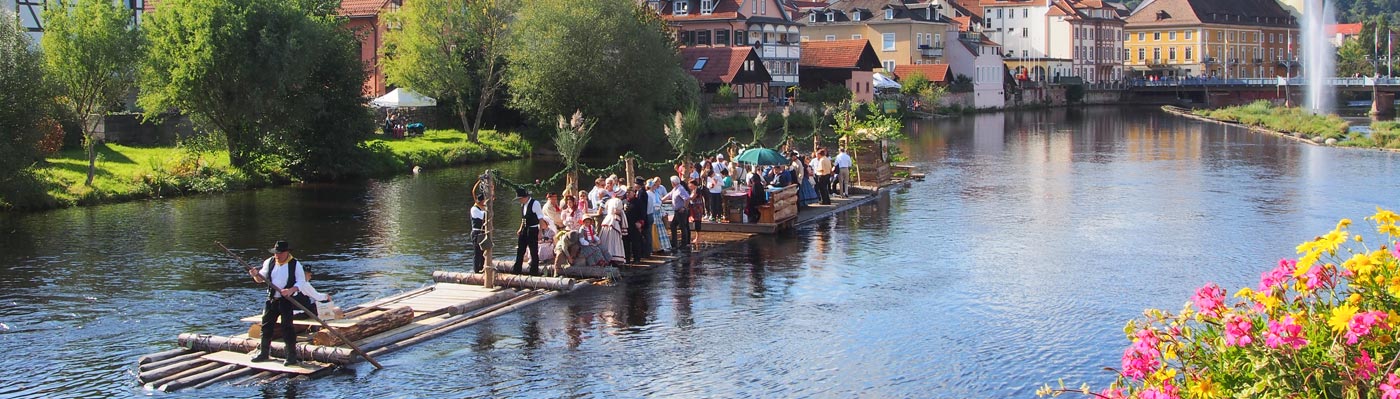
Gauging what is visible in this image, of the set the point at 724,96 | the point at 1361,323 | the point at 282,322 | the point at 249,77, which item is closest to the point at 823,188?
the point at 282,322

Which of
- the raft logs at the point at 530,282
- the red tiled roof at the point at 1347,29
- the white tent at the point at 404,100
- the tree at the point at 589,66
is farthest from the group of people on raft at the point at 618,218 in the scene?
the red tiled roof at the point at 1347,29

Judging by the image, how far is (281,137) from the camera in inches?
1837

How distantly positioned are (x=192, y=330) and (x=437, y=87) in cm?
4108

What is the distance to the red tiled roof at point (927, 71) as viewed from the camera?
106375 millimetres

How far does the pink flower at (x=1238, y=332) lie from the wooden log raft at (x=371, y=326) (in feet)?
39.4

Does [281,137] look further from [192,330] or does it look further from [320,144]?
[192,330]

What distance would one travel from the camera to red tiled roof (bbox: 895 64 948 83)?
106 meters

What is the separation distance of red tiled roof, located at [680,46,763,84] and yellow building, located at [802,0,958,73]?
102 ft

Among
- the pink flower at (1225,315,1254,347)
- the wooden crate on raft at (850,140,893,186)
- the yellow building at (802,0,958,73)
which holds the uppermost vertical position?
the yellow building at (802,0,958,73)

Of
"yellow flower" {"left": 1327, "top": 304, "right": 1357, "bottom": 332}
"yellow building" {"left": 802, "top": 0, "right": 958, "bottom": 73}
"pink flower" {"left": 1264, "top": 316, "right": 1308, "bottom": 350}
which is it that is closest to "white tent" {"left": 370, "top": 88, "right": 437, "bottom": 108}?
"pink flower" {"left": 1264, "top": 316, "right": 1308, "bottom": 350}

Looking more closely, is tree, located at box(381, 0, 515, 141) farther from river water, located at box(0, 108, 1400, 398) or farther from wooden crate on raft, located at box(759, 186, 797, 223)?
wooden crate on raft, located at box(759, 186, 797, 223)

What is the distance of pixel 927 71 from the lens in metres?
108

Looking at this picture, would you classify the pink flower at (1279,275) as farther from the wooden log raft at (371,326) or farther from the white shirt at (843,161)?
the white shirt at (843,161)

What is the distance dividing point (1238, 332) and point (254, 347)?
1260 cm
